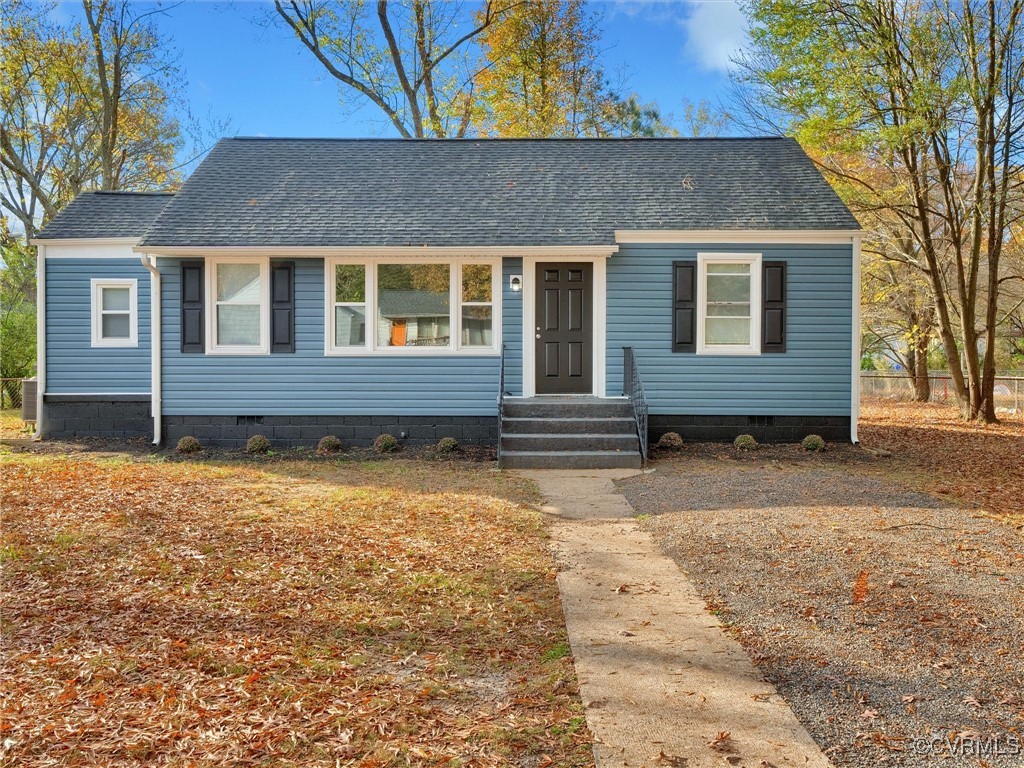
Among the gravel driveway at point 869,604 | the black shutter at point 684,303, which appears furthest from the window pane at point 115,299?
the gravel driveway at point 869,604

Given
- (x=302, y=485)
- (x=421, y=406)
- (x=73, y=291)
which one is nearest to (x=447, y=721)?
(x=302, y=485)

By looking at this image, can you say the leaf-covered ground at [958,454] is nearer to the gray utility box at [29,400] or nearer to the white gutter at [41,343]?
the white gutter at [41,343]

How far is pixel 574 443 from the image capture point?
10344mm

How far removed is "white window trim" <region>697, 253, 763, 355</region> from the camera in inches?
453

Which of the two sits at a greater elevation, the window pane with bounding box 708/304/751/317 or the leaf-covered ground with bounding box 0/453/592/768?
the window pane with bounding box 708/304/751/317

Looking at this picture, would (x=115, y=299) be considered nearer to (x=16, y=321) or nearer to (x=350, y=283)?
(x=350, y=283)

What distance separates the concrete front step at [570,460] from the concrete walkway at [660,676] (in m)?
4.14

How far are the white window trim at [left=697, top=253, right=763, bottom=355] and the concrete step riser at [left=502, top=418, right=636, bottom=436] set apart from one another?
1.97 meters

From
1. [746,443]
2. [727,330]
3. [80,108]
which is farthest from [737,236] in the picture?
[80,108]

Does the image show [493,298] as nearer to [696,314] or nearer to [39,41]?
[696,314]

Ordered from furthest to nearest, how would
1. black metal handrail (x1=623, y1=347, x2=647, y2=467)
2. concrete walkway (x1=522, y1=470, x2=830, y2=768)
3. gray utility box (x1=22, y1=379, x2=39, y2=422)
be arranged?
gray utility box (x1=22, y1=379, x2=39, y2=422) < black metal handrail (x1=623, y1=347, x2=647, y2=467) < concrete walkway (x1=522, y1=470, x2=830, y2=768)

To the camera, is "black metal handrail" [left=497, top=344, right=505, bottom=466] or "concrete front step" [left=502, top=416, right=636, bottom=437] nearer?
"black metal handrail" [left=497, top=344, right=505, bottom=466]

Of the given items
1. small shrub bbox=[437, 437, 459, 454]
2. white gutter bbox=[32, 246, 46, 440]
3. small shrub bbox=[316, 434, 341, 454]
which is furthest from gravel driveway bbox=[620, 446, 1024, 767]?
white gutter bbox=[32, 246, 46, 440]

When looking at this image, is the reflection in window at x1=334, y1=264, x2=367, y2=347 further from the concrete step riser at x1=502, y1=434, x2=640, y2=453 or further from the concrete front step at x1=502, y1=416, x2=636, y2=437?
the concrete step riser at x1=502, y1=434, x2=640, y2=453
